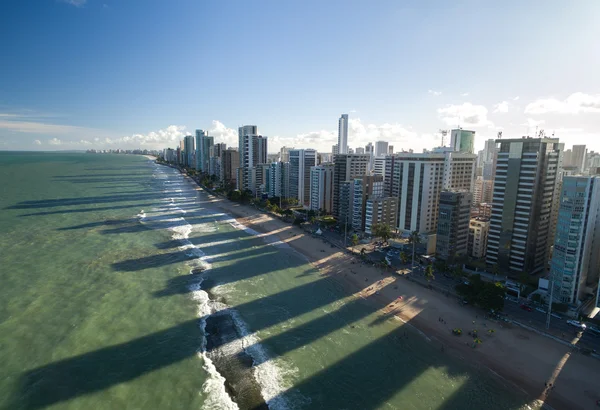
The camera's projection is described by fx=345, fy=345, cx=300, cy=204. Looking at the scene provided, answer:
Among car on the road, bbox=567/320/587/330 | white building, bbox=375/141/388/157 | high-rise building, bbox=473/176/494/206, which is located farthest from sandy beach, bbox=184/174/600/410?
white building, bbox=375/141/388/157

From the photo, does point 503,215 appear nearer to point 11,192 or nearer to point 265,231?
point 265,231

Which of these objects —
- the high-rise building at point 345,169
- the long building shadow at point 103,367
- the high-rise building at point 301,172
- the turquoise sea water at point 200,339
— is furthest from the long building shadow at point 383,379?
the high-rise building at point 301,172

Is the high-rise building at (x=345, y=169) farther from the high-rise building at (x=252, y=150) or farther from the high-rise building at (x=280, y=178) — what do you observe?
the high-rise building at (x=252, y=150)

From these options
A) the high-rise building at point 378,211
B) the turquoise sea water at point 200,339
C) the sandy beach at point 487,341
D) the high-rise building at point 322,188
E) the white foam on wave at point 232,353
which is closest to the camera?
the white foam on wave at point 232,353

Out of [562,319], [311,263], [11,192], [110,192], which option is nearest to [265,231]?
[311,263]

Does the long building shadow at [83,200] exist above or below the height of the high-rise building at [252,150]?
below

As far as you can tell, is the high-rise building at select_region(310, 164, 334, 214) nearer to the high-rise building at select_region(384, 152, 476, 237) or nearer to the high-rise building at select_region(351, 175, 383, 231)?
the high-rise building at select_region(351, 175, 383, 231)
